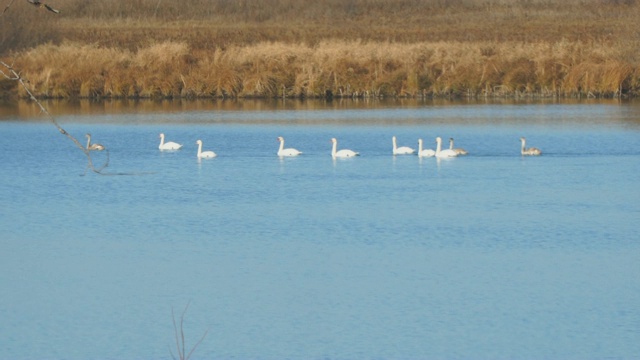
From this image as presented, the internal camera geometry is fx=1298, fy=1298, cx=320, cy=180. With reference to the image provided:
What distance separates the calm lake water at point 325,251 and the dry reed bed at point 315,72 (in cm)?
963

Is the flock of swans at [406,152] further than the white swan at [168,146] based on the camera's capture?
No

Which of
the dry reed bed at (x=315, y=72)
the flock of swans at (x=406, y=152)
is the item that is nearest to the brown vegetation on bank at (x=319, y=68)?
the dry reed bed at (x=315, y=72)

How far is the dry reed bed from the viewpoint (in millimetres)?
33625

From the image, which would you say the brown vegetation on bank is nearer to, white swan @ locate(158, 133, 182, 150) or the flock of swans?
white swan @ locate(158, 133, 182, 150)

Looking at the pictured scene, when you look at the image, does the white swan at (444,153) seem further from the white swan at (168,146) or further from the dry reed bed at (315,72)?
the dry reed bed at (315,72)

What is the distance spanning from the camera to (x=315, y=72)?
3419 centimetres

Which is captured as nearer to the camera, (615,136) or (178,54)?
(615,136)

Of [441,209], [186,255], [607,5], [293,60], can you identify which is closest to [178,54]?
[293,60]

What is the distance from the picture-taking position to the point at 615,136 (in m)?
23.5

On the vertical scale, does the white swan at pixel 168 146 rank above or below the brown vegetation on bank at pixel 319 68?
below

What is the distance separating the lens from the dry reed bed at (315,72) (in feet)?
110

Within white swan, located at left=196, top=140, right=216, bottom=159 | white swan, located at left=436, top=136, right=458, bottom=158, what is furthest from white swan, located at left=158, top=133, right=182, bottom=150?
white swan, located at left=436, top=136, right=458, bottom=158

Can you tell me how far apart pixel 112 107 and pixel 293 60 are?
5.52 metres

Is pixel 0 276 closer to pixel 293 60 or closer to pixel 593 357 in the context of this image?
pixel 593 357
